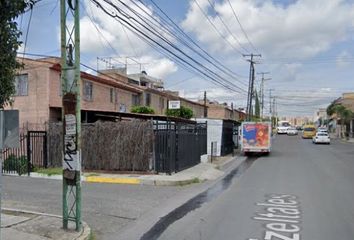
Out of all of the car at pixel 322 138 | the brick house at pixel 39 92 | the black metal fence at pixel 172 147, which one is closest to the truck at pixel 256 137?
the black metal fence at pixel 172 147

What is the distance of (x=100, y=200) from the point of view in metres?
12.7

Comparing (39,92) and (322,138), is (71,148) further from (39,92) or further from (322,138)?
(322,138)

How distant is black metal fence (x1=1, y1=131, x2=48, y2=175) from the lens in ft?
66.8

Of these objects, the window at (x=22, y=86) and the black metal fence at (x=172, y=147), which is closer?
the black metal fence at (x=172, y=147)

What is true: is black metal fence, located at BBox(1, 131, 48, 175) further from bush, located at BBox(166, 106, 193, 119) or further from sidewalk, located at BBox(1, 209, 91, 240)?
bush, located at BBox(166, 106, 193, 119)

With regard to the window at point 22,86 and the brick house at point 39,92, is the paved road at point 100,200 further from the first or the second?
the window at point 22,86

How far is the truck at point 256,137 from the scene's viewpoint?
3497cm

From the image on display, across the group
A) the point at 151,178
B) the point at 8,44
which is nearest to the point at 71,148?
the point at 8,44

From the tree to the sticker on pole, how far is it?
2.02m

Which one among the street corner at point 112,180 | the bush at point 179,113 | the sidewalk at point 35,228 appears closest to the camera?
the sidewalk at point 35,228

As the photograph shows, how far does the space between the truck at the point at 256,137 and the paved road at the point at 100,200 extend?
20.1 m

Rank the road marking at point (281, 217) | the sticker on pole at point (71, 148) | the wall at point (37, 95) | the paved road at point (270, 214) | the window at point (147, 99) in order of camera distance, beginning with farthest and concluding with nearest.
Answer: the window at point (147, 99) < the wall at point (37, 95) < the sticker on pole at point (71, 148) < the paved road at point (270, 214) < the road marking at point (281, 217)

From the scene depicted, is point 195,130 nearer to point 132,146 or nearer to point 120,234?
point 132,146

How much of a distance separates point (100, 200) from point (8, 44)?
724cm
